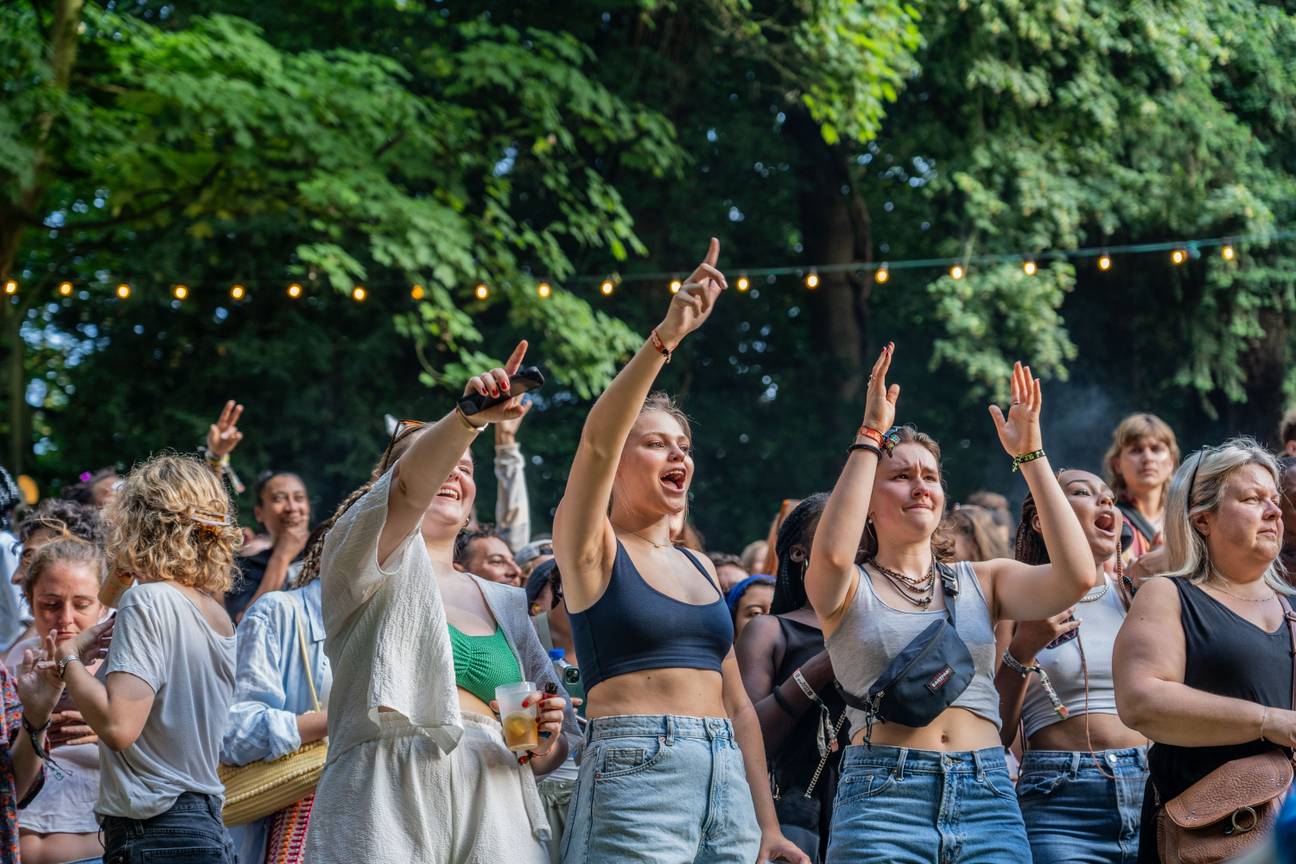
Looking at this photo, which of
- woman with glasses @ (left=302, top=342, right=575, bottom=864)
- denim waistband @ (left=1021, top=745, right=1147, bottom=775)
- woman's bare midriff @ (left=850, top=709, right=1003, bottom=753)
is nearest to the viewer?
woman with glasses @ (left=302, top=342, right=575, bottom=864)

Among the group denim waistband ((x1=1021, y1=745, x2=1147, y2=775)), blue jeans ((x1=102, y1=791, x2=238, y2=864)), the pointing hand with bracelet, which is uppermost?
the pointing hand with bracelet

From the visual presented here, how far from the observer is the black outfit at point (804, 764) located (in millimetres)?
4543

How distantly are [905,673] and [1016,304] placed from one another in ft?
33.0

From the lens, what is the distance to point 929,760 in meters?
3.76

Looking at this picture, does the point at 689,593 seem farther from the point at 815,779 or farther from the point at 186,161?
the point at 186,161

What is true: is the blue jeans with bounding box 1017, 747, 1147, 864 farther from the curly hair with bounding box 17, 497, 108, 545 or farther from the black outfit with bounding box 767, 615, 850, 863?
the curly hair with bounding box 17, 497, 108, 545

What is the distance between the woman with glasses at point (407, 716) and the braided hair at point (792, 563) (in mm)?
1462

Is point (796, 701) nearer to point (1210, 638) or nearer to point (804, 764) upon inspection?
point (804, 764)

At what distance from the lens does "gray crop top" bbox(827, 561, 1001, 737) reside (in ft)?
12.6

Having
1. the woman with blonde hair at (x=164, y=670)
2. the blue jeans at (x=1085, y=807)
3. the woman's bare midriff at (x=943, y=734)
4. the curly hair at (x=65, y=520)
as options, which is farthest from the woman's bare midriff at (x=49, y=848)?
the blue jeans at (x=1085, y=807)

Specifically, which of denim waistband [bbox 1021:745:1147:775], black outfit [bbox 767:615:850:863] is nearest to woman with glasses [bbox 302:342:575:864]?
black outfit [bbox 767:615:850:863]

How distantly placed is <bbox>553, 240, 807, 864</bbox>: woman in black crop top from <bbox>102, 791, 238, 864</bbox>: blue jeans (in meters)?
1.14

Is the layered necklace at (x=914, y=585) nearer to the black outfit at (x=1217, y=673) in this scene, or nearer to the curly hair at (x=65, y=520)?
the black outfit at (x=1217, y=673)

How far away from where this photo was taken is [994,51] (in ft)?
44.4
